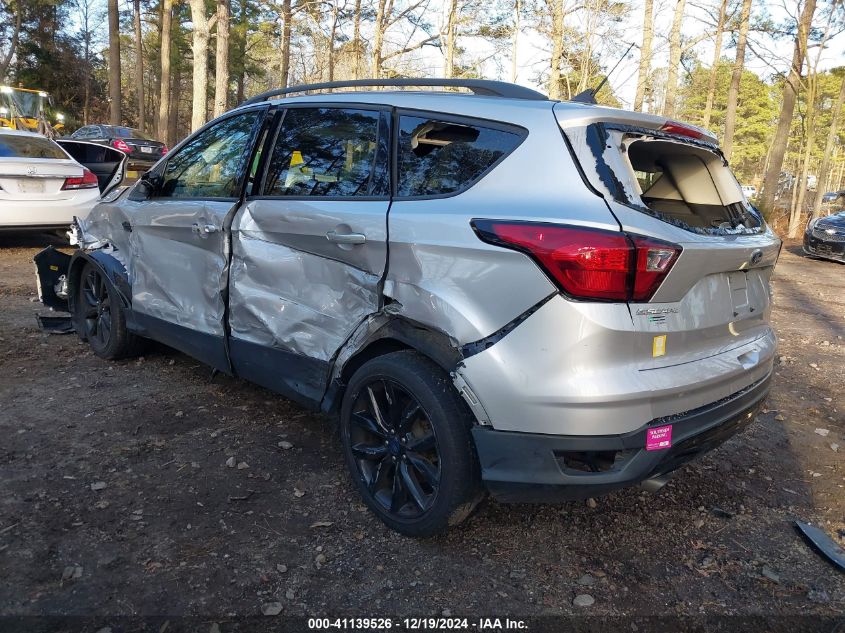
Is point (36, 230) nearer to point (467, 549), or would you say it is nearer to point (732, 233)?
point (467, 549)

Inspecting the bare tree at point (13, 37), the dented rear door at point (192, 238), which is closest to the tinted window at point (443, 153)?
the dented rear door at point (192, 238)

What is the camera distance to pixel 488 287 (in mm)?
2277

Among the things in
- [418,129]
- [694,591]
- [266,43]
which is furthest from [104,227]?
[266,43]

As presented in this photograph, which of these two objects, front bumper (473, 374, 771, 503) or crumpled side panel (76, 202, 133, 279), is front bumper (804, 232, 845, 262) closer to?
front bumper (473, 374, 771, 503)

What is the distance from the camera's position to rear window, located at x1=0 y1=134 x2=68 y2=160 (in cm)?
832

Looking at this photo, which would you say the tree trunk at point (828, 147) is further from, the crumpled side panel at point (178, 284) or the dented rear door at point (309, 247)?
the crumpled side panel at point (178, 284)

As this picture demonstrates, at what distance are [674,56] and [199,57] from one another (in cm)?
1265

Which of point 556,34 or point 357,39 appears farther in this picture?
point 357,39

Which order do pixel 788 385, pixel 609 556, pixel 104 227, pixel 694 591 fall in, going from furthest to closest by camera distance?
pixel 788 385 → pixel 104 227 → pixel 609 556 → pixel 694 591

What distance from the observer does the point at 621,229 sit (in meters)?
2.14

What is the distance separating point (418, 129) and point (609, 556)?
2.00m

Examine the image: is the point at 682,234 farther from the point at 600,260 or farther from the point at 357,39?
the point at 357,39

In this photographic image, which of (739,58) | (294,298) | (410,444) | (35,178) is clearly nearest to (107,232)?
(294,298)

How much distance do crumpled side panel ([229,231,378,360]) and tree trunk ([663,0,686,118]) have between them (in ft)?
55.0
